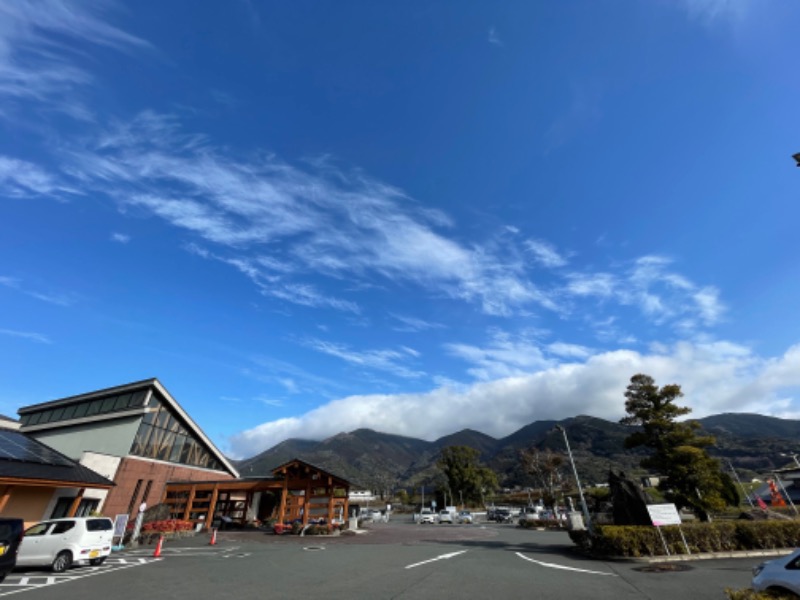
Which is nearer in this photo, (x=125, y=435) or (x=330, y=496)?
(x=125, y=435)

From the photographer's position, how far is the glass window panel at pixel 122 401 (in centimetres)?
2900

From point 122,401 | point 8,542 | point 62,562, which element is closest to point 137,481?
point 122,401

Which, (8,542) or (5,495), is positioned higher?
(5,495)

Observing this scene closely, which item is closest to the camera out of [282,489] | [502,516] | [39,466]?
[39,466]

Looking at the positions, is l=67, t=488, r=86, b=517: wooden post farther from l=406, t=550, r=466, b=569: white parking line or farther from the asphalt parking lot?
l=406, t=550, r=466, b=569: white parking line

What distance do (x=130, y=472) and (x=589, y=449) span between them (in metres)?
201

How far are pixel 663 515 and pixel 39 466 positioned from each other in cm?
2847

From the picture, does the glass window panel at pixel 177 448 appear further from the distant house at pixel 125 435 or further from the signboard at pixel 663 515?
the signboard at pixel 663 515

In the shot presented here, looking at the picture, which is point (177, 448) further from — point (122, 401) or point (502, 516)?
point (502, 516)

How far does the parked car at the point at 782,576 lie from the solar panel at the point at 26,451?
26178mm


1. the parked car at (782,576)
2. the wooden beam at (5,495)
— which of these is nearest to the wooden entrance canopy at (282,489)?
the wooden beam at (5,495)

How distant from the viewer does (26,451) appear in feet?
62.9

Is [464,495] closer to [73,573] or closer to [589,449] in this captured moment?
[73,573]

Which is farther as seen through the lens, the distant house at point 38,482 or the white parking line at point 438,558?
the distant house at point 38,482
